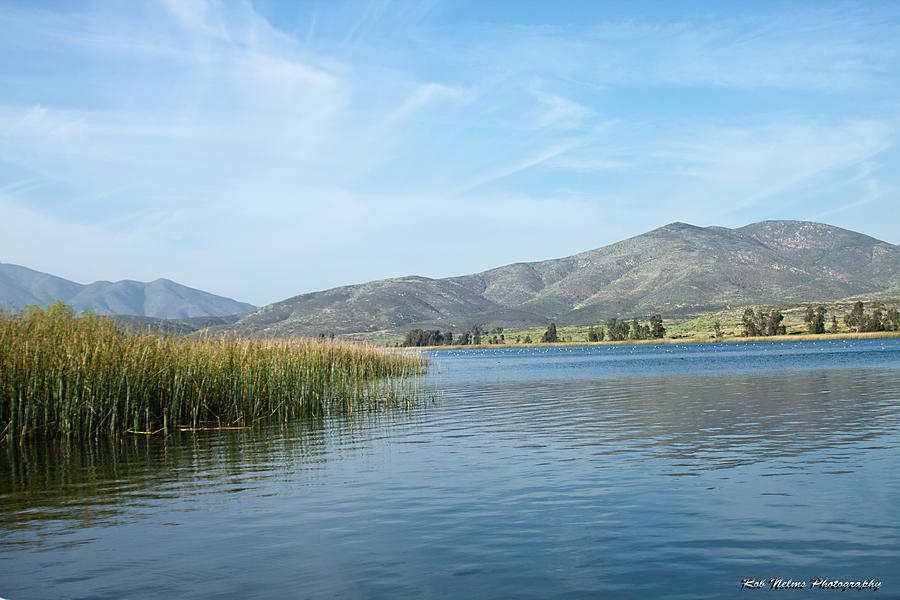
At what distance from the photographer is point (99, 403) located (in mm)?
19453

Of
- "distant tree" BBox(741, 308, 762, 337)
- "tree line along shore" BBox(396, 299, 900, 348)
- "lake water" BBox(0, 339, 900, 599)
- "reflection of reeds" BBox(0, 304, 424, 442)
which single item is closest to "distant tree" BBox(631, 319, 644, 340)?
"tree line along shore" BBox(396, 299, 900, 348)

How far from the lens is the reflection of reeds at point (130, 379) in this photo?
18.5 meters

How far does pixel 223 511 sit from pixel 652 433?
462 inches

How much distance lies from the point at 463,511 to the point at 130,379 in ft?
41.0

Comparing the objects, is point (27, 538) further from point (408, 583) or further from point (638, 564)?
point (638, 564)

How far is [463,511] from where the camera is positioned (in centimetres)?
1139

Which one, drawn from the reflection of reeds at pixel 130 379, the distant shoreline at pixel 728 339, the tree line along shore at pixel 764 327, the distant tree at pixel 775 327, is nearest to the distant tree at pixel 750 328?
the tree line along shore at pixel 764 327

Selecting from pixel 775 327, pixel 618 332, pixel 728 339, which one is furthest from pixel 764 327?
pixel 618 332

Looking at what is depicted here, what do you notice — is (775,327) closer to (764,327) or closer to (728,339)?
(764,327)

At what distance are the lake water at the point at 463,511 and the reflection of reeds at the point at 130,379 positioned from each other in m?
1.07

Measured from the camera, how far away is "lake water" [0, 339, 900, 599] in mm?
8328

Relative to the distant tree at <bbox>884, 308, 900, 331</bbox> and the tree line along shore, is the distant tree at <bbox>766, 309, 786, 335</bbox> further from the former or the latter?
the distant tree at <bbox>884, 308, 900, 331</bbox>

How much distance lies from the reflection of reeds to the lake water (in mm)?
1071

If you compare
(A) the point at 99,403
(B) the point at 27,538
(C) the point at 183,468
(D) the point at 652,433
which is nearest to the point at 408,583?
(B) the point at 27,538
